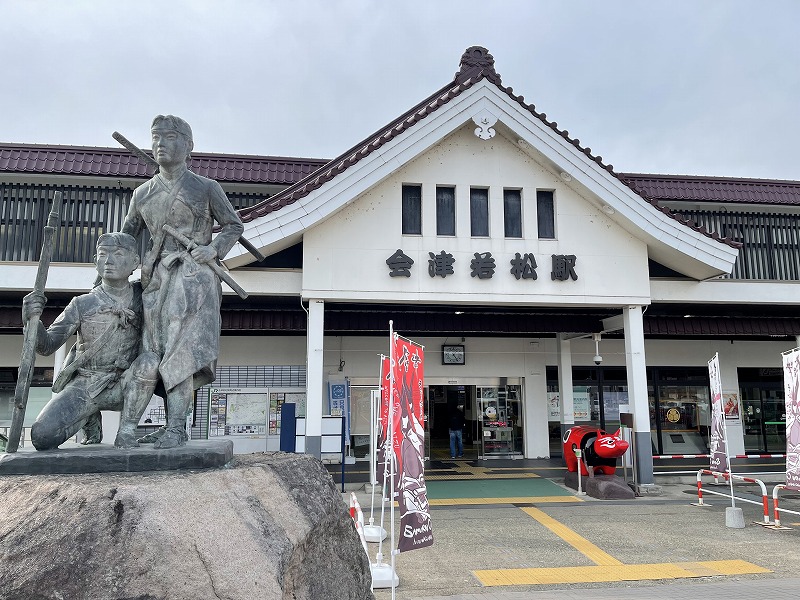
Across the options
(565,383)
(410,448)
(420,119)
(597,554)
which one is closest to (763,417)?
(565,383)

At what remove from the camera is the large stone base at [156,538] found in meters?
2.54

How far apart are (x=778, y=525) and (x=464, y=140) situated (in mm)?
8751

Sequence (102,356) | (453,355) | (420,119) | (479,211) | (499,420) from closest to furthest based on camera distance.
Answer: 1. (102,356)
2. (420,119)
3. (479,211)
4. (453,355)
5. (499,420)

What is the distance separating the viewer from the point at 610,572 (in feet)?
21.9

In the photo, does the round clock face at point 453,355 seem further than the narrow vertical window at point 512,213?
Yes

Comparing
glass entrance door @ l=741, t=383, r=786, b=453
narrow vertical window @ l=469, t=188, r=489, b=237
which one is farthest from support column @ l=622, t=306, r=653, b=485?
glass entrance door @ l=741, t=383, r=786, b=453

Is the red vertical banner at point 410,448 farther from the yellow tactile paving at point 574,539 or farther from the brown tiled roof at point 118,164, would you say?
the brown tiled roof at point 118,164

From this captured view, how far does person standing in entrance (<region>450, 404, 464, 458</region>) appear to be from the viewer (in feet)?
54.3

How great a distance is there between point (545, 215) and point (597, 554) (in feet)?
22.6

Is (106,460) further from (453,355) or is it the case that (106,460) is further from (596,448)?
(453,355)

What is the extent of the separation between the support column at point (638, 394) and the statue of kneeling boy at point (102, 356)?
10.4 metres

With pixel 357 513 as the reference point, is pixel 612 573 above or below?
below

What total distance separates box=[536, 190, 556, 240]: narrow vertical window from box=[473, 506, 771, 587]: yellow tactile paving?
21.6 ft

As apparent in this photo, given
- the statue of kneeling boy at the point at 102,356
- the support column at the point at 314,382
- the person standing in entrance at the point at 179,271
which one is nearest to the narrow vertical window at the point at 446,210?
the support column at the point at 314,382
